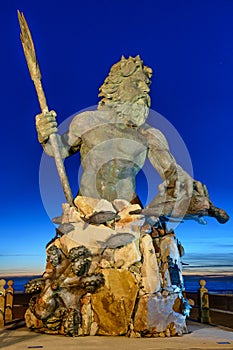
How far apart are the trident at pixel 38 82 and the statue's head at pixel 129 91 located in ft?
2.73

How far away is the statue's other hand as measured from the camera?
196 inches

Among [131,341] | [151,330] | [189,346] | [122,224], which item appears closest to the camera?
[189,346]

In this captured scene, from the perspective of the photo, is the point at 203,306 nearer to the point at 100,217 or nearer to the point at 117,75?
the point at 100,217

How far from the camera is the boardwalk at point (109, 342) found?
3.72 meters

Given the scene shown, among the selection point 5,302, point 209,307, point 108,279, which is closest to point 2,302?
point 5,302

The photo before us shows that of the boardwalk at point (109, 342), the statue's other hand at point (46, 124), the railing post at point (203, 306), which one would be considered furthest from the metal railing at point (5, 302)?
the railing post at point (203, 306)

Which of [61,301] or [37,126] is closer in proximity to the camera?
[61,301]

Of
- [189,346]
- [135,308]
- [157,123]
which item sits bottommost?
[189,346]

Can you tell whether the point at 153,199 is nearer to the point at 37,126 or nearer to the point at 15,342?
the point at 37,126

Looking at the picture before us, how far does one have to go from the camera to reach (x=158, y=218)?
16.6ft

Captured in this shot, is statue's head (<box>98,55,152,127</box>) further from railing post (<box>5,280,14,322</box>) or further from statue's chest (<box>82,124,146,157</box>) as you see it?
railing post (<box>5,280,14,322</box>)

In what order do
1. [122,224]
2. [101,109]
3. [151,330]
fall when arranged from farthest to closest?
1. [101,109]
2. [122,224]
3. [151,330]

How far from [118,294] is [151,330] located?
518 millimetres

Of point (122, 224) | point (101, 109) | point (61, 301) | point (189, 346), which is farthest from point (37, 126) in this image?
point (189, 346)
